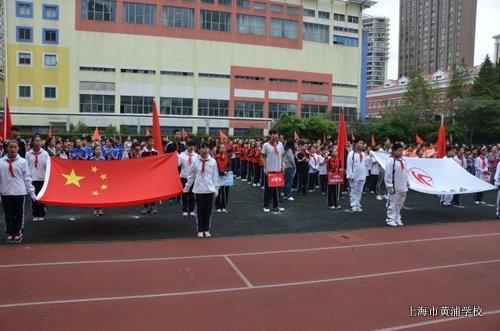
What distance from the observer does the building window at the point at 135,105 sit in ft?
177

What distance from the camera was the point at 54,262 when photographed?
22.9 feet

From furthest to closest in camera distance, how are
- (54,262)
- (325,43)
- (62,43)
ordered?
(325,43) → (62,43) → (54,262)

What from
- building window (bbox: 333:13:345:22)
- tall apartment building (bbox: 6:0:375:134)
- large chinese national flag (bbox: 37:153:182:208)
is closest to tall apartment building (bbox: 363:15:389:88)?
building window (bbox: 333:13:345:22)

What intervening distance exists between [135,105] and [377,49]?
4721 inches

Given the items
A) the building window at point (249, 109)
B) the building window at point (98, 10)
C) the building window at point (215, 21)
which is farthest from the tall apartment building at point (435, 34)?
the building window at point (98, 10)

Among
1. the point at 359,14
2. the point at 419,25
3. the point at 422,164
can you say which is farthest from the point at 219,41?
the point at 419,25

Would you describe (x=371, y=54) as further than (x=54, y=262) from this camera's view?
Yes

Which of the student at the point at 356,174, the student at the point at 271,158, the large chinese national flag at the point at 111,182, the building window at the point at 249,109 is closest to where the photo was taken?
the large chinese national flag at the point at 111,182

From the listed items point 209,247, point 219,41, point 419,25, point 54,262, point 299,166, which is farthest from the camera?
point 419,25

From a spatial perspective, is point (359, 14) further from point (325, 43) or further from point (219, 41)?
point (219, 41)

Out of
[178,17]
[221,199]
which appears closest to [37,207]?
[221,199]

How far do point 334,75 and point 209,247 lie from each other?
57947 mm

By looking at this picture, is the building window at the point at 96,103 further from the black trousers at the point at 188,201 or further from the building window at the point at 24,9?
the black trousers at the point at 188,201

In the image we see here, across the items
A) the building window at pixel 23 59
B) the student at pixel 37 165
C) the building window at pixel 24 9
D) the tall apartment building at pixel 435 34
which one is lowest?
the student at pixel 37 165
